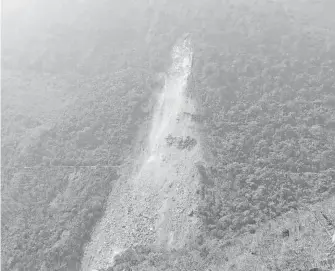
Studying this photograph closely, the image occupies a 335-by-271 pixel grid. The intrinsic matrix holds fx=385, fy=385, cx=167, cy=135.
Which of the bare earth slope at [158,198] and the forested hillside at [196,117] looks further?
the bare earth slope at [158,198]

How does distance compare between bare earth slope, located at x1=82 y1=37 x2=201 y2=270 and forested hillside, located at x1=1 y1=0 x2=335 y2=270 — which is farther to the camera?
bare earth slope, located at x1=82 y1=37 x2=201 y2=270

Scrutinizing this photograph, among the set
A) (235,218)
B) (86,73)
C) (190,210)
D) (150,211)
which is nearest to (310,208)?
(235,218)

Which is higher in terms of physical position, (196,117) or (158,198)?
(196,117)

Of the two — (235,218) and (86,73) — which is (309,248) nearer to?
(235,218)
